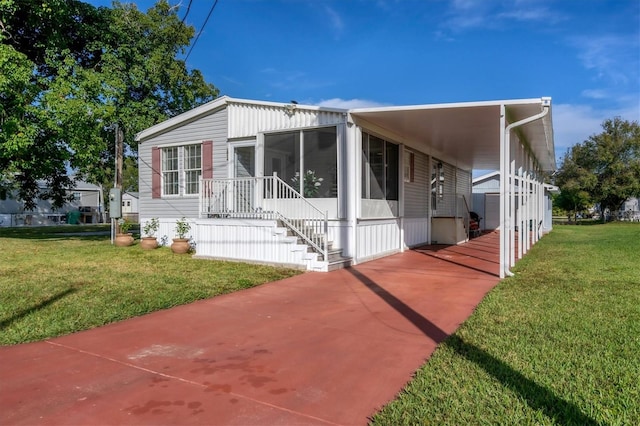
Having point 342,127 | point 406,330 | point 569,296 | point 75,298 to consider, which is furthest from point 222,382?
point 342,127

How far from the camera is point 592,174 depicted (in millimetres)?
33062

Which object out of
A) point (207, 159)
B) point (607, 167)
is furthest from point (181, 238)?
point (607, 167)

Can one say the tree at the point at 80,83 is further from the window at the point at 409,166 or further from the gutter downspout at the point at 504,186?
the gutter downspout at the point at 504,186

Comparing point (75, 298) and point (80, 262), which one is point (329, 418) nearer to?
point (75, 298)

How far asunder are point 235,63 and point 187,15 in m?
5.40

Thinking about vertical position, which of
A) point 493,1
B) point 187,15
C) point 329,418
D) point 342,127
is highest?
point 493,1

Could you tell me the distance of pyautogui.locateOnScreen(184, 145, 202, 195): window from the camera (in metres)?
11.9

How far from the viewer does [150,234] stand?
12.8 meters

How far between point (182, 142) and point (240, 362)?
381 inches

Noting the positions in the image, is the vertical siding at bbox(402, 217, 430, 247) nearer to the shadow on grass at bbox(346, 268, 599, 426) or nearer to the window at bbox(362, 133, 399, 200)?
the window at bbox(362, 133, 399, 200)

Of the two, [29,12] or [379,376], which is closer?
[379,376]

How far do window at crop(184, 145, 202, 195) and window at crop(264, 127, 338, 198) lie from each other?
275cm

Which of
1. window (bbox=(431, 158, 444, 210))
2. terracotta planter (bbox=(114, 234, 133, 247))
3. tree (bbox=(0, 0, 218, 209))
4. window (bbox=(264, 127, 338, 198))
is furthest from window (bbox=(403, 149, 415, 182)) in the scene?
tree (bbox=(0, 0, 218, 209))

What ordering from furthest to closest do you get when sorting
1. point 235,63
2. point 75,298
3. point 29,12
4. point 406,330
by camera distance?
point 235,63
point 29,12
point 75,298
point 406,330
